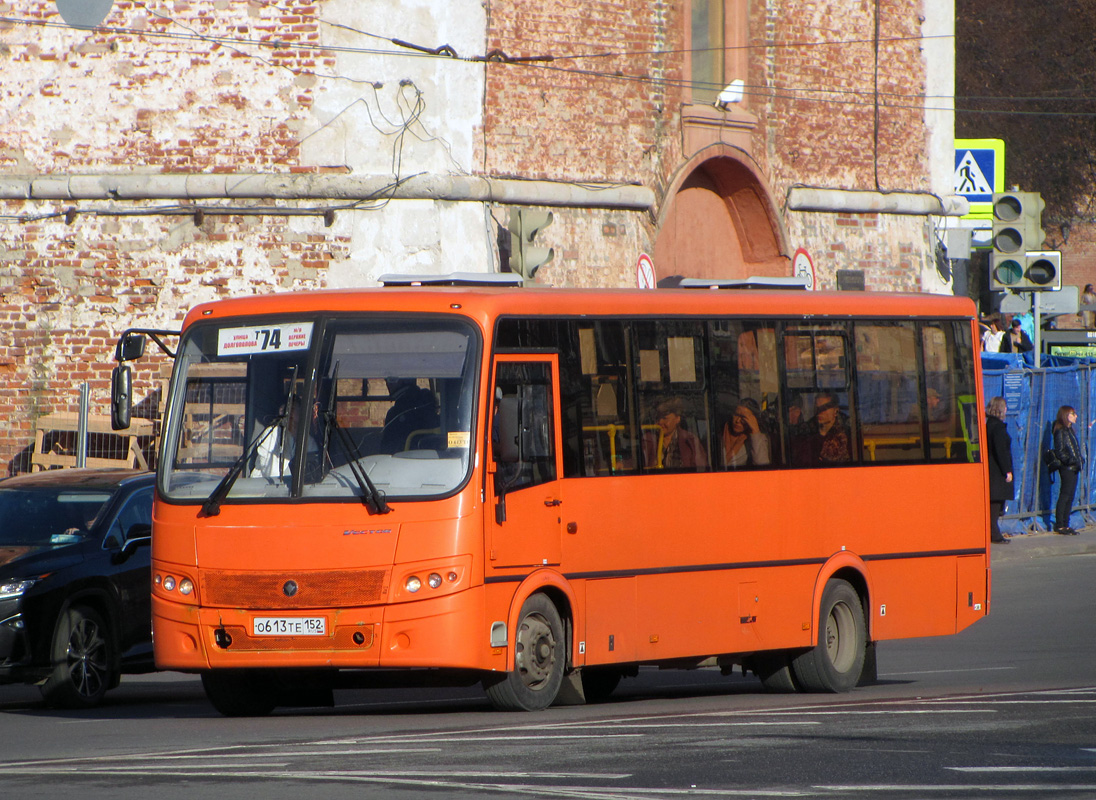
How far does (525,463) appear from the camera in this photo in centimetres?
1045

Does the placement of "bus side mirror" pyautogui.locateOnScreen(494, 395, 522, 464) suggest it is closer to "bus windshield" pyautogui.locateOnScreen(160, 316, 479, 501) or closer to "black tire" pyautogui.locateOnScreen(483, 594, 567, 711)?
"bus windshield" pyautogui.locateOnScreen(160, 316, 479, 501)

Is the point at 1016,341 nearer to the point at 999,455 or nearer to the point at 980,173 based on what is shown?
the point at 980,173

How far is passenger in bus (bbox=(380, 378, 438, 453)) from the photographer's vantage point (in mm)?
10234

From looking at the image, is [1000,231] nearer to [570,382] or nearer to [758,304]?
[758,304]

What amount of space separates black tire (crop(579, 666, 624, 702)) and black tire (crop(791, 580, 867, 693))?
4.15 feet

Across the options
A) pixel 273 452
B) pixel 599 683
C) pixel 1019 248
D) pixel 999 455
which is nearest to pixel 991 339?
pixel 1019 248

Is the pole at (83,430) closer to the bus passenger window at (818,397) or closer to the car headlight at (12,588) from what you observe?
the car headlight at (12,588)

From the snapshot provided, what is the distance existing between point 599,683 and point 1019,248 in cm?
1312

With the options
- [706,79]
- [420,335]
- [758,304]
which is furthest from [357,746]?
[706,79]

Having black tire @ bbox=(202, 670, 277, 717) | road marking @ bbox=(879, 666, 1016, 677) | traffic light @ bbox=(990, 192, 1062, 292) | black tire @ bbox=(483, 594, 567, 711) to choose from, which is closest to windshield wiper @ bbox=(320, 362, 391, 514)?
black tire @ bbox=(483, 594, 567, 711)

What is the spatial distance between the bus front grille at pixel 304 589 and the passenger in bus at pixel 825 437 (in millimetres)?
3538

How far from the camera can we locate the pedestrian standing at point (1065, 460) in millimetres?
25094

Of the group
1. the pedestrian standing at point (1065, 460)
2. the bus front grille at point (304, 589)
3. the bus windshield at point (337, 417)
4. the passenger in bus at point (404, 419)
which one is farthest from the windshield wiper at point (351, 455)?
the pedestrian standing at point (1065, 460)

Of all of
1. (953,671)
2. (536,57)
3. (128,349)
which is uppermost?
(536,57)
